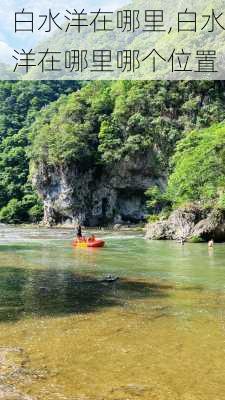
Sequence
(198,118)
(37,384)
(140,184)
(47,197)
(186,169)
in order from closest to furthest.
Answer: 1. (37,384)
2. (186,169)
3. (198,118)
4. (140,184)
5. (47,197)

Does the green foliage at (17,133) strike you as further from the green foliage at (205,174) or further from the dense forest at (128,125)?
the green foliage at (205,174)

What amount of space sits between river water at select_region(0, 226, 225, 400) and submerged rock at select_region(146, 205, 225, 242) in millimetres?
15264

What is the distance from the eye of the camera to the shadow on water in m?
9.92

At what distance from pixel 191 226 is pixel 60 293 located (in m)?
Result: 21.5

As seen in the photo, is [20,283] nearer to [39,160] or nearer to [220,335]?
[220,335]

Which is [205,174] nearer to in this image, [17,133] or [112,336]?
[112,336]

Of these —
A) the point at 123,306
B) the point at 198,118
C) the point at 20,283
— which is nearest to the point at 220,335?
the point at 123,306

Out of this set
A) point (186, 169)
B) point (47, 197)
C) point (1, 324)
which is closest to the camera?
point (1, 324)

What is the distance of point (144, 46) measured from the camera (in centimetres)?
10025

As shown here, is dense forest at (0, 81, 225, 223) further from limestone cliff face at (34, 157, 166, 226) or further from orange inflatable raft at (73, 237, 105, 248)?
orange inflatable raft at (73, 237, 105, 248)

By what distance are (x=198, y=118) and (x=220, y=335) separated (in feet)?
169

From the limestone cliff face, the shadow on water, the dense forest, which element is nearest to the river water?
the shadow on water

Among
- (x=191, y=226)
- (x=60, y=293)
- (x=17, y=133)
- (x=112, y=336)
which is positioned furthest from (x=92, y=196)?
(x=112, y=336)

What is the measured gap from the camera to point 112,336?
7805 mm
